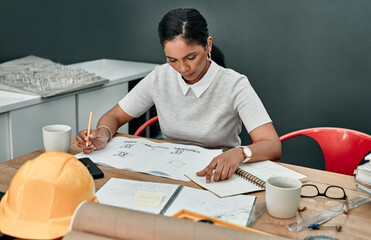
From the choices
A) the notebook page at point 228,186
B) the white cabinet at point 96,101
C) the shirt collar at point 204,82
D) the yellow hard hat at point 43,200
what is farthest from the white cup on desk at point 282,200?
the white cabinet at point 96,101

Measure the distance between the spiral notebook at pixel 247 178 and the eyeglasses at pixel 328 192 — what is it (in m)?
0.07

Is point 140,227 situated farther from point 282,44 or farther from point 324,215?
point 282,44

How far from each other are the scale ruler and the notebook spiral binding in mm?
191

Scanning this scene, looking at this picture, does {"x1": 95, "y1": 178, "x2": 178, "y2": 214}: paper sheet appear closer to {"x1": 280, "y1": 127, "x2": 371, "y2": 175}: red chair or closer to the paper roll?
the paper roll

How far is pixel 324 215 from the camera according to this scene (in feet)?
3.61

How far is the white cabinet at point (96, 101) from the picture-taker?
2436 millimetres

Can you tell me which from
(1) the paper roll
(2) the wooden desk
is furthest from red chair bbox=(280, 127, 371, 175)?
(1) the paper roll

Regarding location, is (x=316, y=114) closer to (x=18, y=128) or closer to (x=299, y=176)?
(x=299, y=176)

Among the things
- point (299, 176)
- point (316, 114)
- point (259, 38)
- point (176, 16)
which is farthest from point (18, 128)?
point (316, 114)

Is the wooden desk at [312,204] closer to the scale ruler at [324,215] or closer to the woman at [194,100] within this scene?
the scale ruler at [324,215]

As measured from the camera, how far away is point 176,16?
1.61 metres

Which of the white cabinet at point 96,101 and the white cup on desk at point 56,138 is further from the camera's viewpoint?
the white cabinet at point 96,101

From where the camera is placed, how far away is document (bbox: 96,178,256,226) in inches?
42.6

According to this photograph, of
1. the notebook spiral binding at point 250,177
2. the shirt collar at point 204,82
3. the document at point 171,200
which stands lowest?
the document at point 171,200
